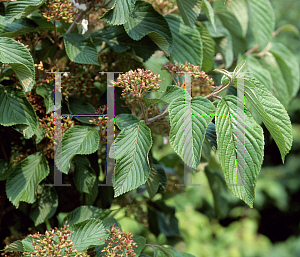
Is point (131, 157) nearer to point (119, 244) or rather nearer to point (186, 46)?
point (119, 244)

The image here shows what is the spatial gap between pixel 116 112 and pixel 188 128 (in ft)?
1.02

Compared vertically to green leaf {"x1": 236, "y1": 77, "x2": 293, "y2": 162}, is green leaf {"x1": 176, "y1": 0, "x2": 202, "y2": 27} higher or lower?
higher

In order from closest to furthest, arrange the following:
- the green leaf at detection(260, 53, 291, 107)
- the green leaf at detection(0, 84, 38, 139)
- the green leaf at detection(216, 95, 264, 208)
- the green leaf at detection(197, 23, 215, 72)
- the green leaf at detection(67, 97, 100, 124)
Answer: the green leaf at detection(216, 95, 264, 208) < the green leaf at detection(0, 84, 38, 139) < the green leaf at detection(67, 97, 100, 124) < the green leaf at detection(197, 23, 215, 72) < the green leaf at detection(260, 53, 291, 107)

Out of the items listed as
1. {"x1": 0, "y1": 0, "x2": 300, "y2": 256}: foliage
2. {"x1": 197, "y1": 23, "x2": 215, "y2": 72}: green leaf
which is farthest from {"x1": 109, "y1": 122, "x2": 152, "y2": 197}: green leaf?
{"x1": 197, "y1": 23, "x2": 215, "y2": 72}: green leaf

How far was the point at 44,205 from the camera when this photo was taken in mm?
695

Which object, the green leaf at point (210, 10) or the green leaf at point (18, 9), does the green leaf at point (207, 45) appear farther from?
the green leaf at point (18, 9)

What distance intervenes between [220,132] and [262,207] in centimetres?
480

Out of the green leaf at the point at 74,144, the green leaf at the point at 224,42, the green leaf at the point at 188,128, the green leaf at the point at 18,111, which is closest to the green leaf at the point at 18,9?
the green leaf at the point at 18,111

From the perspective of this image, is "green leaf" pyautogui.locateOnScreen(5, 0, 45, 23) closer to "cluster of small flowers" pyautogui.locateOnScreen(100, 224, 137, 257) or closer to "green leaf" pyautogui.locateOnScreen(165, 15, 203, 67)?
"green leaf" pyautogui.locateOnScreen(165, 15, 203, 67)

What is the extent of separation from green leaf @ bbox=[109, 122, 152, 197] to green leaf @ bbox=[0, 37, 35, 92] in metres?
0.19

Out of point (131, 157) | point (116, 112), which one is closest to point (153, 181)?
point (131, 157)

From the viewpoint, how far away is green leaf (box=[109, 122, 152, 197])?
1.74 feet

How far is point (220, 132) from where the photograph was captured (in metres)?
0.50

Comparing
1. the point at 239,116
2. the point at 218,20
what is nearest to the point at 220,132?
the point at 239,116
